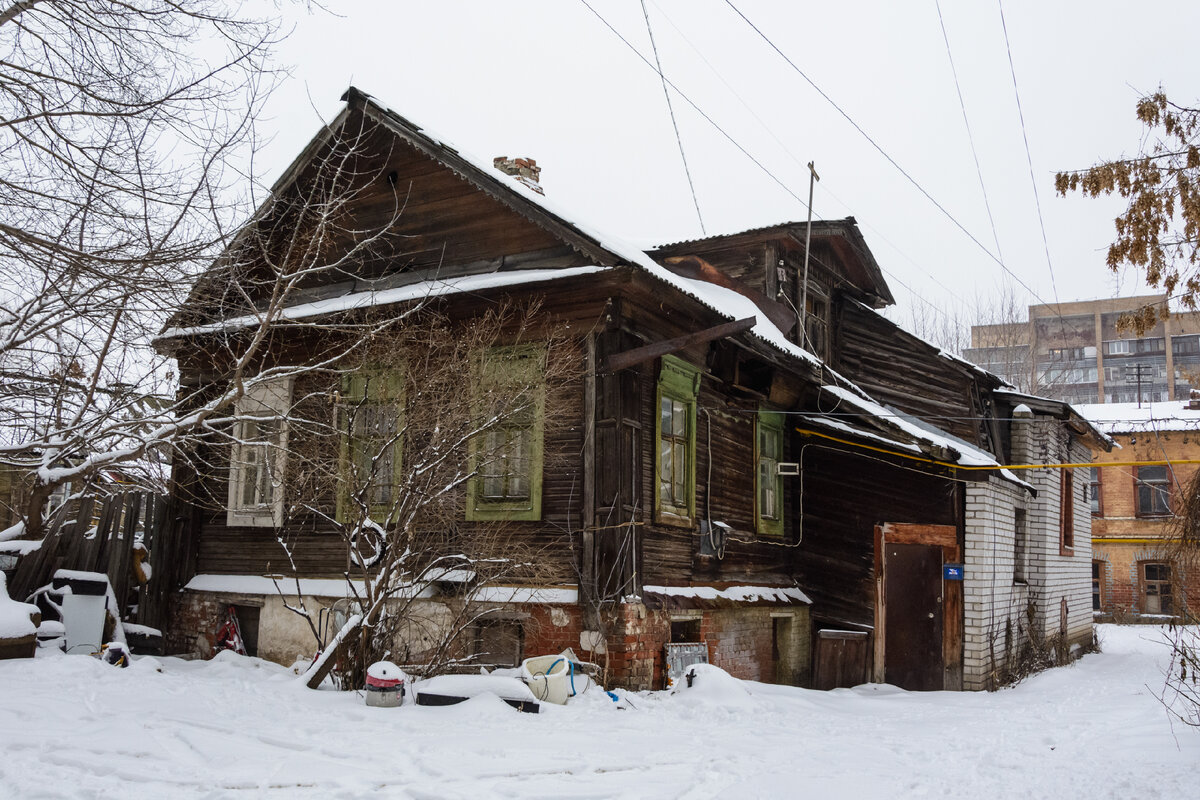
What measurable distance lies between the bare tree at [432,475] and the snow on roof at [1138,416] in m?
24.1

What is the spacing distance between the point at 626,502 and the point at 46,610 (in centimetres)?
696

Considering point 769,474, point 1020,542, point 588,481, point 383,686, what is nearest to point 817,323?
→ point 769,474

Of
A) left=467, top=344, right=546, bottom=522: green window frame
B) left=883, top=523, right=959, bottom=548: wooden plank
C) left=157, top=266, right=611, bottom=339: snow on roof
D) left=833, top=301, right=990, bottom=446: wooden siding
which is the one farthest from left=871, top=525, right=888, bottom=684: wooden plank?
left=157, top=266, right=611, bottom=339: snow on roof

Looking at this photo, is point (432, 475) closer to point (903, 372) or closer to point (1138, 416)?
point (903, 372)

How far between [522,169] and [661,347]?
5.51 metres

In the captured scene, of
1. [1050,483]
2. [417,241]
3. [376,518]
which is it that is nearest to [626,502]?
[376,518]

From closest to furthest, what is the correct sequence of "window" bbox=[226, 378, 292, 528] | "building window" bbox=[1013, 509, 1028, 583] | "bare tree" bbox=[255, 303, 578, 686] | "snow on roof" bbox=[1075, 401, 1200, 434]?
"bare tree" bbox=[255, 303, 578, 686], "window" bbox=[226, 378, 292, 528], "building window" bbox=[1013, 509, 1028, 583], "snow on roof" bbox=[1075, 401, 1200, 434]

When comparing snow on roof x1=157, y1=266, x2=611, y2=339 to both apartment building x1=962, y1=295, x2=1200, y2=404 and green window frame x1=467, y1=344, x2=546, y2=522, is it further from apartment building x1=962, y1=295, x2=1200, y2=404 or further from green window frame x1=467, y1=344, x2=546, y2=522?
apartment building x1=962, y1=295, x2=1200, y2=404

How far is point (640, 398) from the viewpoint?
38.1 ft

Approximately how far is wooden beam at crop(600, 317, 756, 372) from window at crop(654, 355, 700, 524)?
3.29 feet

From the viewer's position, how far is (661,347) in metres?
10.9

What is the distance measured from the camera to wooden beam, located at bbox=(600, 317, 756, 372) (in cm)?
1087

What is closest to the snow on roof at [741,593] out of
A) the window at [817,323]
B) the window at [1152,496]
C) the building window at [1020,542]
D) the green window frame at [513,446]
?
the green window frame at [513,446]

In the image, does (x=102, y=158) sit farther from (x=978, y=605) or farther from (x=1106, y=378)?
(x=1106, y=378)
